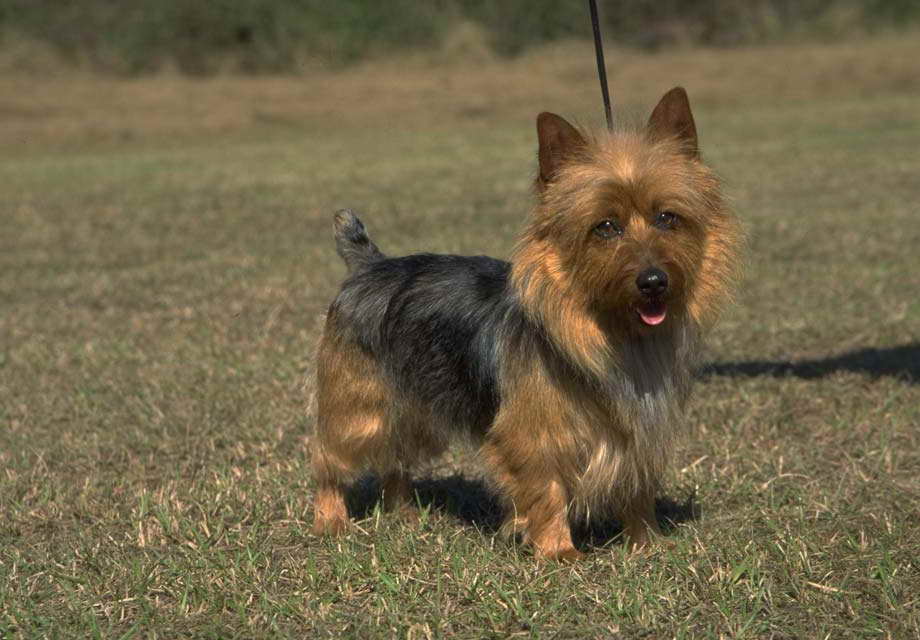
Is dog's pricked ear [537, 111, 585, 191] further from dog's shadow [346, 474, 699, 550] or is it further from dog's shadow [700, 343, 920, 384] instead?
dog's shadow [700, 343, 920, 384]

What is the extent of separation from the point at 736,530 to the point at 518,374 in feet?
3.62

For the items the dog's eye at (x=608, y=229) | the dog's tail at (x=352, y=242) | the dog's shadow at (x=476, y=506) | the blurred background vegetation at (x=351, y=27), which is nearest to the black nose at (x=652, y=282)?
the dog's eye at (x=608, y=229)

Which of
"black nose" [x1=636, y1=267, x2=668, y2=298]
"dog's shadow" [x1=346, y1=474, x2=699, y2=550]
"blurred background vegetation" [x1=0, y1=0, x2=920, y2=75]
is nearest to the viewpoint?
"black nose" [x1=636, y1=267, x2=668, y2=298]

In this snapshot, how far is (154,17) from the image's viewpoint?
3066cm

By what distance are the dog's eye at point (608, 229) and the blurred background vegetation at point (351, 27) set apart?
27.4m

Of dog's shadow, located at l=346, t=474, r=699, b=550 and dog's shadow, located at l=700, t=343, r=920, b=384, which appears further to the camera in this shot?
dog's shadow, located at l=700, t=343, r=920, b=384

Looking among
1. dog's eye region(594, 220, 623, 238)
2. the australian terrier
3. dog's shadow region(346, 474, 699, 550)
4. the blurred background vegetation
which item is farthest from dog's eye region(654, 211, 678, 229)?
the blurred background vegetation

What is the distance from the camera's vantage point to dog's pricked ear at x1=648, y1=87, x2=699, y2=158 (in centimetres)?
414

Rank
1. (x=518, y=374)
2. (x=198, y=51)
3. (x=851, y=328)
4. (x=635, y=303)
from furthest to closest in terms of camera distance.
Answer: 1. (x=198, y=51)
2. (x=851, y=328)
3. (x=518, y=374)
4. (x=635, y=303)

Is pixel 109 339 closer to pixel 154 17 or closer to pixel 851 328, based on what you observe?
pixel 851 328

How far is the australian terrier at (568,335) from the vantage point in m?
4.00

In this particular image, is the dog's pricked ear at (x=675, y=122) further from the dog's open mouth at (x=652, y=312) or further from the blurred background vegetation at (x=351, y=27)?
the blurred background vegetation at (x=351, y=27)

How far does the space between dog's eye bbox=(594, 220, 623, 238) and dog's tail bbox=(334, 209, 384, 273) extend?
1443 mm

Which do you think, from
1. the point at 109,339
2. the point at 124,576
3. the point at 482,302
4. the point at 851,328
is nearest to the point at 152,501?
the point at 124,576
